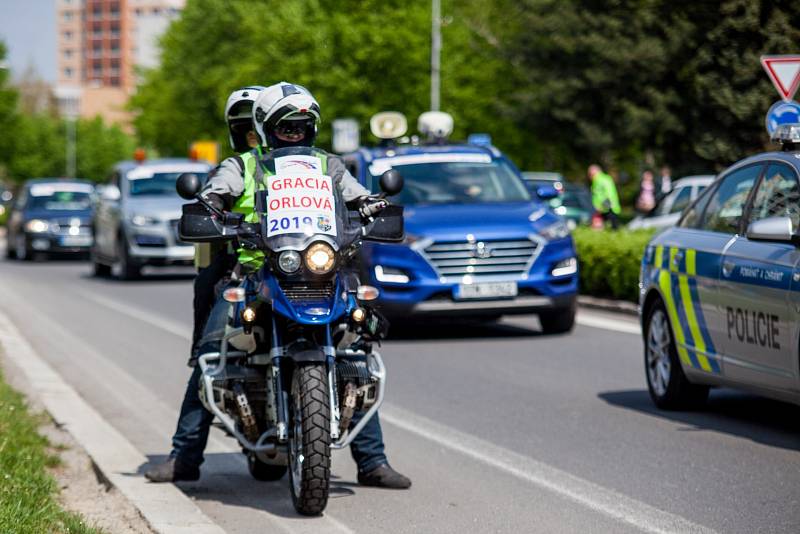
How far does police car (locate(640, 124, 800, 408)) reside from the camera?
8438 mm

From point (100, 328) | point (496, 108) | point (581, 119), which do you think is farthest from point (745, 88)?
point (100, 328)

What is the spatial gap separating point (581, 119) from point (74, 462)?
38437 mm

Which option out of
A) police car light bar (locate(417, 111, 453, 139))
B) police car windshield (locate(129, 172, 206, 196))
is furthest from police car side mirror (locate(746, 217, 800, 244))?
police car windshield (locate(129, 172, 206, 196))

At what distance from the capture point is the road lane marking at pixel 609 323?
16219 mm

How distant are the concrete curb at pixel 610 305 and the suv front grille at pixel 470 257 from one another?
338cm

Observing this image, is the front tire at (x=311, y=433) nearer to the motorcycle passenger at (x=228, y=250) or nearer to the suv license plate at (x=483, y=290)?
the motorcycle passenger at (x=228, y=250)

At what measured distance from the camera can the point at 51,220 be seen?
113 ft

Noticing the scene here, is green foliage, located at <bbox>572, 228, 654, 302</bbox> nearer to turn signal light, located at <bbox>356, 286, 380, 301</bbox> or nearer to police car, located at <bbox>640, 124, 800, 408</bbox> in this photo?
police car, located at <bbox>640, 124, 800, 408</bbox>

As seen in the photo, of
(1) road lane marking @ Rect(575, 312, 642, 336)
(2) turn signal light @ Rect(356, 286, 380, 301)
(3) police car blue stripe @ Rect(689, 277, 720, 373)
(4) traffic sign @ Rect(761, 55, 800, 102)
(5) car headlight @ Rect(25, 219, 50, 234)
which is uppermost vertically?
(4) traffic sign @ Rect(761, 55, 800, 102)

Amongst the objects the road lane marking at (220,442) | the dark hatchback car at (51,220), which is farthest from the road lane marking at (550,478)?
the dark hatchback car at (51,220)

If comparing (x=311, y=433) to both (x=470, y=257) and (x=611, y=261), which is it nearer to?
(x=470, y=257)

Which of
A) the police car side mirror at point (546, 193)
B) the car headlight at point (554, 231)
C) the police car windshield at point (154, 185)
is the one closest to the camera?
the car headlight at point (554, 231)

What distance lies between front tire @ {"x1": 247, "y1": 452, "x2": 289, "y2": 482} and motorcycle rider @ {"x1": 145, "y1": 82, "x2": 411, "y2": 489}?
33 cm

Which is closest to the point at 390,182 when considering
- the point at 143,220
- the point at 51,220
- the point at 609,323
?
the point at 609,323
